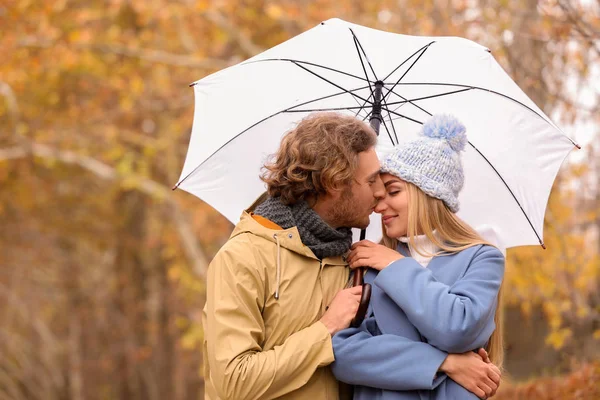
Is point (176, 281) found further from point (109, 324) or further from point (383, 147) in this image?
point (383, 147)

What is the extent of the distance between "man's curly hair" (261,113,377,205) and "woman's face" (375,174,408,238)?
19 cm

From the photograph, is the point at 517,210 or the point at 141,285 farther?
the point at 141,285

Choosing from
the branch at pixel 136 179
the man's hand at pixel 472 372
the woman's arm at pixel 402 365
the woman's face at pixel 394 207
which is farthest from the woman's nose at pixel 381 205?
the branch at pixel 136 179

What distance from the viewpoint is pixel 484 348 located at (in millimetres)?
3590

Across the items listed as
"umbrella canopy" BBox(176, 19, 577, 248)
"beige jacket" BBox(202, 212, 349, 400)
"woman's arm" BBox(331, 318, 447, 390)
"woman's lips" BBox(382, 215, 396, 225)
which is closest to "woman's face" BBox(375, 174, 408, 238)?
"woman's lips" BBox(382, 215, 396, 225)

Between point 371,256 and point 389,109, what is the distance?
36.5 inches

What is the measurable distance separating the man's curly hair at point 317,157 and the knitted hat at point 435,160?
5.9 inches

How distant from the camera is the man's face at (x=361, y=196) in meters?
3.42

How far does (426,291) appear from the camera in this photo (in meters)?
3.14

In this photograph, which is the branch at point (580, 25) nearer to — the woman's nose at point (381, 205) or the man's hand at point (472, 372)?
the woman's nose at point (381, 205)

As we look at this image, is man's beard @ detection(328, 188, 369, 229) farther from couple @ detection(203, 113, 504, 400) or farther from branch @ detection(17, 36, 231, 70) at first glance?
branch @ detection(17, 36, 231, 70)

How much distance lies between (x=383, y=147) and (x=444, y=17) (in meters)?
4.63

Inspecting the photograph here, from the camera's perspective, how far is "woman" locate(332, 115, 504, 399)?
3.13 meters

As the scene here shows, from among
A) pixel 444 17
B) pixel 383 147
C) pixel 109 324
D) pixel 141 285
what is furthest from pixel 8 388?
pixel 383 147
